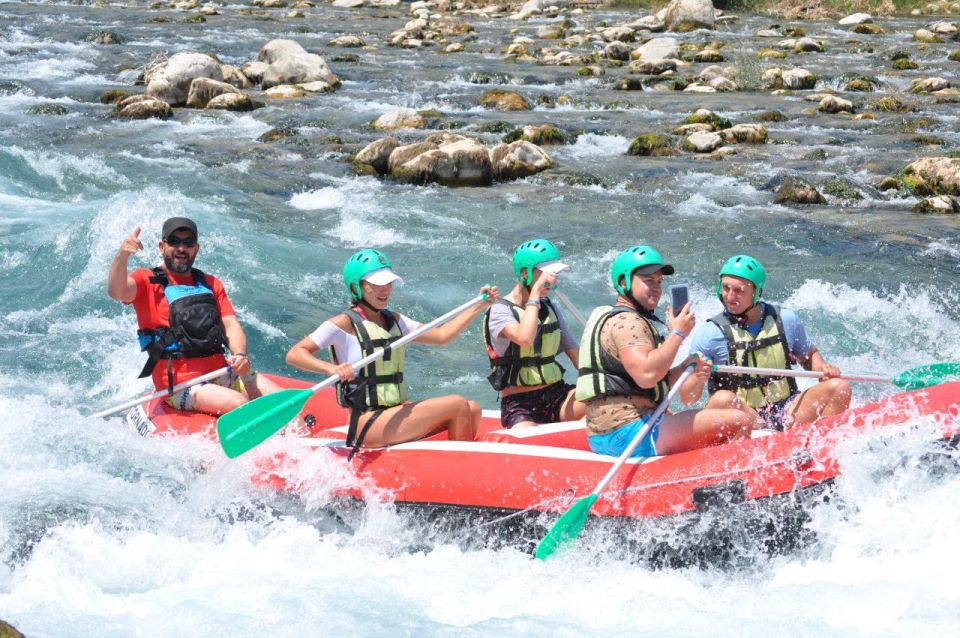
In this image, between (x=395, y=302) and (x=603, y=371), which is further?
(x=395, y=302)

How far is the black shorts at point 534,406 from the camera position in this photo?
581 centimetres

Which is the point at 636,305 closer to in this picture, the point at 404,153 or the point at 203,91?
the point at 404,153

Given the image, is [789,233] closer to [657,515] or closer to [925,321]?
[925,321]

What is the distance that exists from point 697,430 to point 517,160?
9096 mm

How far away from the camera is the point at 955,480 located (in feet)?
15.7

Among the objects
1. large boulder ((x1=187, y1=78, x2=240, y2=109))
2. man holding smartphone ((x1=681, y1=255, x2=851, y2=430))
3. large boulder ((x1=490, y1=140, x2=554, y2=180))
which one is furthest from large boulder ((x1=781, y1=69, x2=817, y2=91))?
man holding smartphone ((x1=681, y1=255, x2=851, y2=430))

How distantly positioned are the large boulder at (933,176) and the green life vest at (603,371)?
9237 mm

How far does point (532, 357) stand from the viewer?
5.73m

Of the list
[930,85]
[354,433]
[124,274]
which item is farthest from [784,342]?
[930,85]

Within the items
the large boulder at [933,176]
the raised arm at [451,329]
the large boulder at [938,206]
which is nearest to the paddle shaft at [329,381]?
the raised arm at [451,329]

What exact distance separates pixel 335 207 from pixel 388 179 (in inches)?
54.7

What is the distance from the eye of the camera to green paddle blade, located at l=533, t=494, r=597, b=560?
15.7 feet

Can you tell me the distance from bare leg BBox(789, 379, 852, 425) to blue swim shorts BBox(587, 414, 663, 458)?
29.7 inches

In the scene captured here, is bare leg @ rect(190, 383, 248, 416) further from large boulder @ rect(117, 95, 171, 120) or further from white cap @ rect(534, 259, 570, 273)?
large boulder @ rect(117, 95, 171, 120)
